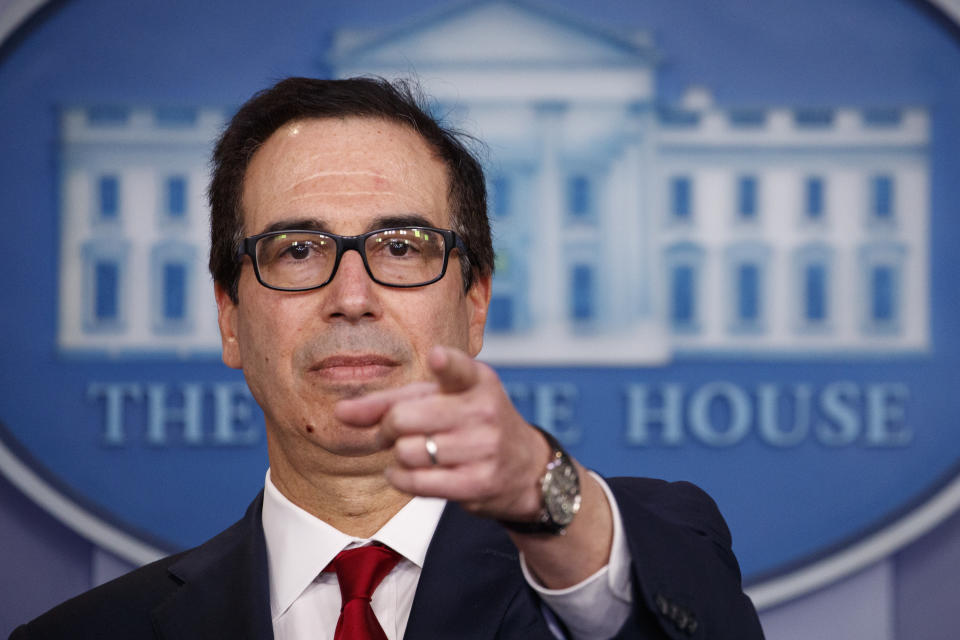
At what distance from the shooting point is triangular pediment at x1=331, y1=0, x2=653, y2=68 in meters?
2.72

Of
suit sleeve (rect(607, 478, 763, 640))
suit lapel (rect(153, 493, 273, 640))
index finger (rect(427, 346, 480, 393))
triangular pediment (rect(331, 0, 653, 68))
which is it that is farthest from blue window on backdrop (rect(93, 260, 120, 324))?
index finger (rect(427, 346, 480, 393))

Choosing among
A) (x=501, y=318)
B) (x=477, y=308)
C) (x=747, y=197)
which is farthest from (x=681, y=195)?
(x=477, y=308)

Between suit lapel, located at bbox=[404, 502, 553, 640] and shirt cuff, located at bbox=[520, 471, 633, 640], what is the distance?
0.55ft

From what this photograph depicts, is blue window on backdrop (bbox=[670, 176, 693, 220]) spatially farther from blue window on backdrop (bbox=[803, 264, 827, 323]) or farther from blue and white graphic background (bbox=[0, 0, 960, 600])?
blue window on backdrop (bbox=[803, 264, 827, 323])

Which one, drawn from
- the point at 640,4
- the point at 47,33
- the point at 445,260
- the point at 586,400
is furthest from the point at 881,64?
the point at 47,33

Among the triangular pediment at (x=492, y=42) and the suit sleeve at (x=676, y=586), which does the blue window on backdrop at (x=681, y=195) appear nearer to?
the triangular pediment at (x=492, y=42)

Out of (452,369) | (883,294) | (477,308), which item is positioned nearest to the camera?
(452,369)

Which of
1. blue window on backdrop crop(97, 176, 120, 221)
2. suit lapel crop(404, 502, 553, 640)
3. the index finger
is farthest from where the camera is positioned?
blue window on backdrop crop(97, 176, 120, 221)

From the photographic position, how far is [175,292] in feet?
9.04

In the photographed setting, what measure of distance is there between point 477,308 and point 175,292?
1326mm

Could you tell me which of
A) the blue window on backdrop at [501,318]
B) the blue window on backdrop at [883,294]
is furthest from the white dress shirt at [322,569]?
A: the blue window on backdrop at [883,294]

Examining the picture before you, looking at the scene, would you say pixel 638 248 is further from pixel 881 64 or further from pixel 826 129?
pixel 881 64

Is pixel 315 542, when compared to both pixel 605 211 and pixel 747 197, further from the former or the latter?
pixel 747 197

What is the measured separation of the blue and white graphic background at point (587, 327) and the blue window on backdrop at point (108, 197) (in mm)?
59
